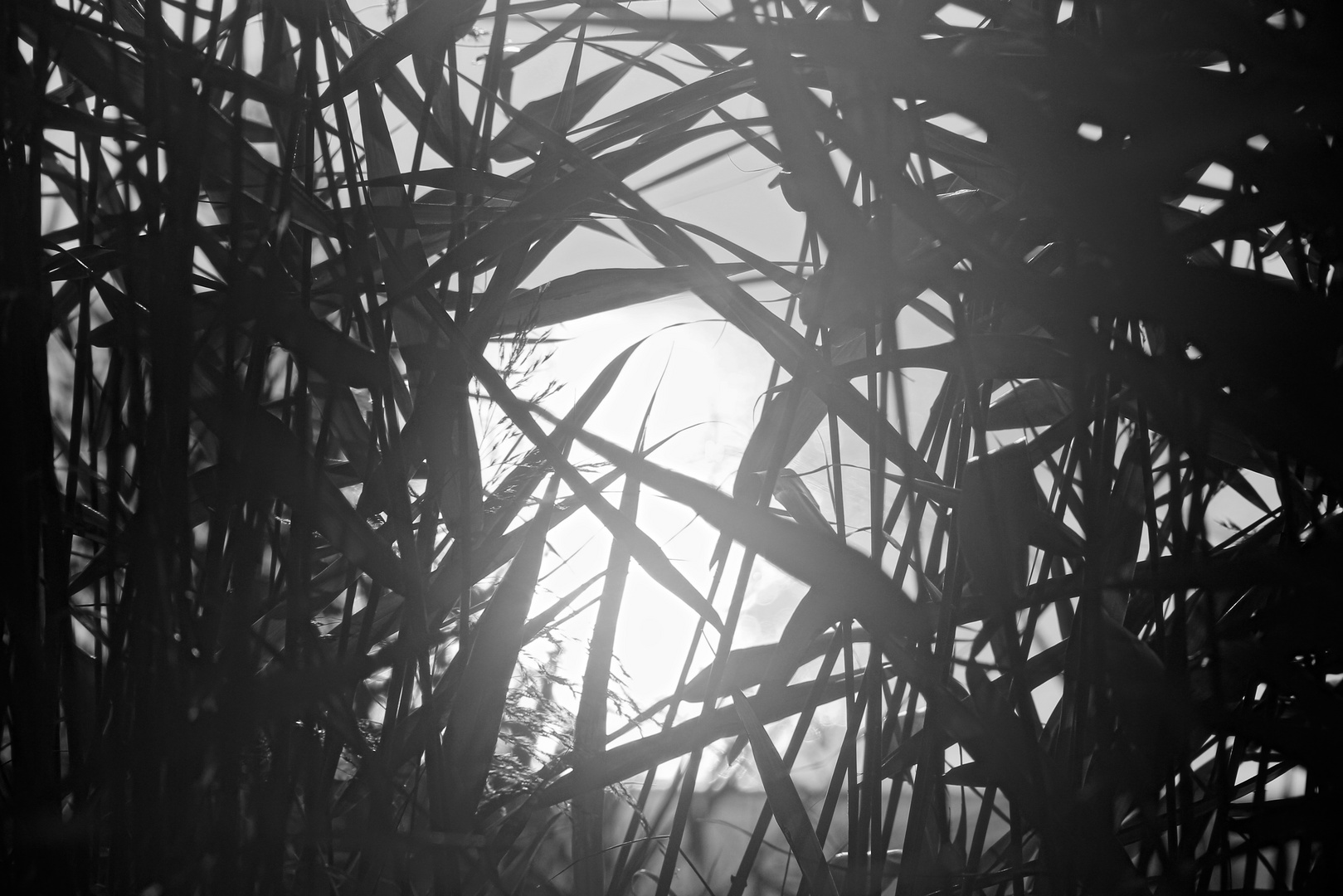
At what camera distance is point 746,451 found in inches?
10.1

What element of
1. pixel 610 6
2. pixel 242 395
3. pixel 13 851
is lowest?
pixel 13 851

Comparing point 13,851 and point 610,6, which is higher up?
point 610,6

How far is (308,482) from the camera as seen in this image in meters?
0.20

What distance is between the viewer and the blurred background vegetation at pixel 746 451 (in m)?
0.17

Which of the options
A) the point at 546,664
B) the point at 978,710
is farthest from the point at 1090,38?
the point at 546,664

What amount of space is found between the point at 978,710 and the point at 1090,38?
6.7 inches

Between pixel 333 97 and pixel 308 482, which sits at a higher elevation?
pixel 333 97

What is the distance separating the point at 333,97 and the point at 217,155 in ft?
0.17

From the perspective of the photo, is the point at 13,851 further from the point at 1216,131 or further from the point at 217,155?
the point at 1216,131

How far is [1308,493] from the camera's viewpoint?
251mm

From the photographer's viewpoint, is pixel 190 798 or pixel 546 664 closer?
pixel 190 798

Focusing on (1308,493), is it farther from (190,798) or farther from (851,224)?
(190,798)

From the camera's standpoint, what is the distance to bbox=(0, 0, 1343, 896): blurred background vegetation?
0.17 meters

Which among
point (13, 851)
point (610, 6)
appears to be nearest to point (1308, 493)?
point (610, 6)
